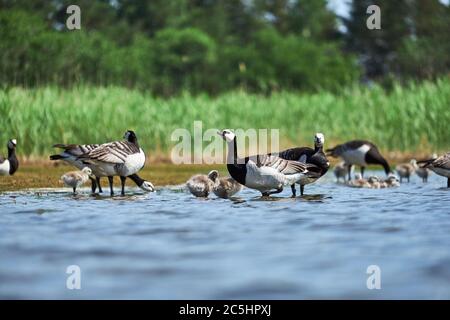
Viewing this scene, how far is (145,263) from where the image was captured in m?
8.47

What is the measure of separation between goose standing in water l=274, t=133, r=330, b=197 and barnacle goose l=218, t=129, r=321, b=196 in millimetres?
477

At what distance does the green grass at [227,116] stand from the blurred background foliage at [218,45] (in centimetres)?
1388

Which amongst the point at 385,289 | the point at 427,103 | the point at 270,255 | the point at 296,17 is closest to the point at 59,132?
the point at 427,103

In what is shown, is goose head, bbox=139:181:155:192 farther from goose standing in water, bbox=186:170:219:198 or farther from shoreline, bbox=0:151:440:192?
shoreline, bbox=0:151:440:192

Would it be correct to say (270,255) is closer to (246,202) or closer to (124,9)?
(246,202)

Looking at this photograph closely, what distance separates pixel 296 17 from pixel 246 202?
59652 mm

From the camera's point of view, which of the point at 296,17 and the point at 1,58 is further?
the point at 296,17

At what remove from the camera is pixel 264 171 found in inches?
540

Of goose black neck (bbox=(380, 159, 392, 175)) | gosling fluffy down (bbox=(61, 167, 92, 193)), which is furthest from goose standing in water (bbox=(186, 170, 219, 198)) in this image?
goose black neck (bbox=(380, 159, 392, 175))

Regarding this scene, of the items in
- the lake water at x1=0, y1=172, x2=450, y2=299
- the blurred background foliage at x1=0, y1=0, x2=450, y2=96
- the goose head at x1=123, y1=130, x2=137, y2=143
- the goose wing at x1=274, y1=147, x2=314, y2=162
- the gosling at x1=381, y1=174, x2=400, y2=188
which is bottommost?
the lake water at x1=0, y1=172, x2=450, y2=299

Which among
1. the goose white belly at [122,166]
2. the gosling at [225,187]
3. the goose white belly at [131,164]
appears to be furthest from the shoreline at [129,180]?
Result: the gosling at [225,187]

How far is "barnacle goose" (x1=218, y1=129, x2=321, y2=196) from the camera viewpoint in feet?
45.0

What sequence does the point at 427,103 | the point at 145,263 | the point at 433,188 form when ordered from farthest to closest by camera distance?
1. the point at 427,103
2. the point at 433,188
3. the point at 145,263

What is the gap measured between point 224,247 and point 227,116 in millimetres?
18221
